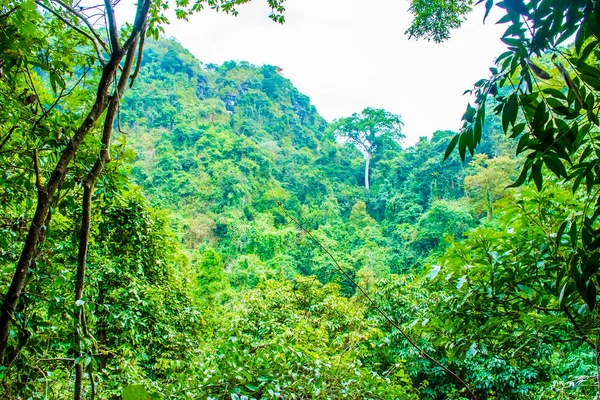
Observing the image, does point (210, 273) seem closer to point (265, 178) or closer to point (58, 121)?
point (265, 178)

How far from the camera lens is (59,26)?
1459 mm

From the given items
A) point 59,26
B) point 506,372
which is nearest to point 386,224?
point 506,372

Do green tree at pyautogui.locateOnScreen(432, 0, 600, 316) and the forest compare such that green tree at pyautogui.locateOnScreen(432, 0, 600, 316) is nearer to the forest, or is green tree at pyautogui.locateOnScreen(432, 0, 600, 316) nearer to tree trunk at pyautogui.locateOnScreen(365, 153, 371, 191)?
the forest

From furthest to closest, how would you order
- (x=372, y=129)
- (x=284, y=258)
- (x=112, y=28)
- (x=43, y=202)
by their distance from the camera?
(x=372, y=129), (x=284, y=258), (x=112, y=28), (x=43, y=202)

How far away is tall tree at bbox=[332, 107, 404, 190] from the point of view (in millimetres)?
23844

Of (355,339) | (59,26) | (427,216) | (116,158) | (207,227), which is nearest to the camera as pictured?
(116,158)

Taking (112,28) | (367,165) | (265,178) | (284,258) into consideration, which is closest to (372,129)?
(367,165)

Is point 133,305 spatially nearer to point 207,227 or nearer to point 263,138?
point 207,227

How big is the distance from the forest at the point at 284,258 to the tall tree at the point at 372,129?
7056mm

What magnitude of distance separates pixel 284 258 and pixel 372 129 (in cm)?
1313

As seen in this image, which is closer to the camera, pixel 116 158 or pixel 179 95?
pixel 116 158

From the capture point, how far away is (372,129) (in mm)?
24141

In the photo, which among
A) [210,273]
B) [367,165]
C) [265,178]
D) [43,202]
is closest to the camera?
[43,202]

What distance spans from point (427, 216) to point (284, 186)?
942cm
